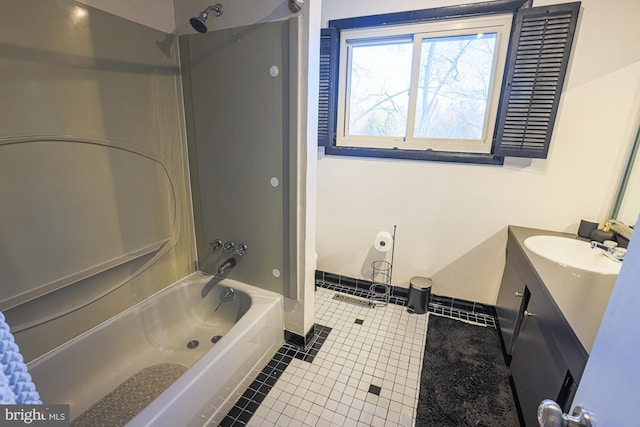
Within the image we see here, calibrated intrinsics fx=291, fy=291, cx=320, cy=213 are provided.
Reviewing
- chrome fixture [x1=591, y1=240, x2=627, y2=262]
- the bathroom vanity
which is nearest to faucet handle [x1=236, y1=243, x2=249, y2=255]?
the bathroom vanity

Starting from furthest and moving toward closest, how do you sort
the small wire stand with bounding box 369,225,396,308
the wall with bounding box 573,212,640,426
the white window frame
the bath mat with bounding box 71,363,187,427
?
the small wire stand with bounding box 369,225,396,308 → the white window frame → the bath mat with bounding box 71,363,187,427 → the wall with bounding box 573,212,640,426

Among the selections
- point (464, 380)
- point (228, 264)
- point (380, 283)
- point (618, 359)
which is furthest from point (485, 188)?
point (228, 264)

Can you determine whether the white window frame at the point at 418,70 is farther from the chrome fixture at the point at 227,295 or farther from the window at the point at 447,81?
the chrome fixture at the point at 227,295

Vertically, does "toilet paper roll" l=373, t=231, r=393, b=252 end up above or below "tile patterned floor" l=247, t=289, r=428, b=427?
above

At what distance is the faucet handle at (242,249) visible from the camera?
1.95m

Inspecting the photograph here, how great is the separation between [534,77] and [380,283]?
1.87 m

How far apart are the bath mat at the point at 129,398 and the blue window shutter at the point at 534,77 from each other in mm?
2533

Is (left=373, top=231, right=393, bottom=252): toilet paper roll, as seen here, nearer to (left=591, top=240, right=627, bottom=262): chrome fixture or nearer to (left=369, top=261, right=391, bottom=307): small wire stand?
(left=369, top=261, right=391, bottom=307): small wire stand

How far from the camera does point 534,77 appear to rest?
1.79 metres

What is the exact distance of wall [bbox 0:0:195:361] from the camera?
123 centimetres

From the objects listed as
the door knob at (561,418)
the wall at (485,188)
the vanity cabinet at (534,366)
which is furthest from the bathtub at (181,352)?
the vanity cabinet at (534,366)

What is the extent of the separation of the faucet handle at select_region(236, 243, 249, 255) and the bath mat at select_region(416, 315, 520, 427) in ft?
4.47

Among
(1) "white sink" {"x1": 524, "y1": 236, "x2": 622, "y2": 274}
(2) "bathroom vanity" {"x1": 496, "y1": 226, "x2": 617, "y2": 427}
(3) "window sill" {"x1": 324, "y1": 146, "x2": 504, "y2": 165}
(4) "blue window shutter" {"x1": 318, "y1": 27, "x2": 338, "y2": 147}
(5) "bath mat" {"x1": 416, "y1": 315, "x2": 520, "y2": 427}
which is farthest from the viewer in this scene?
(4) "blue window shutter" {"x1": 318, "y1": 27, "x2": 338, "y2": 147}

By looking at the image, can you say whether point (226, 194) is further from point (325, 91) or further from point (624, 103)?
point (624, 103)
